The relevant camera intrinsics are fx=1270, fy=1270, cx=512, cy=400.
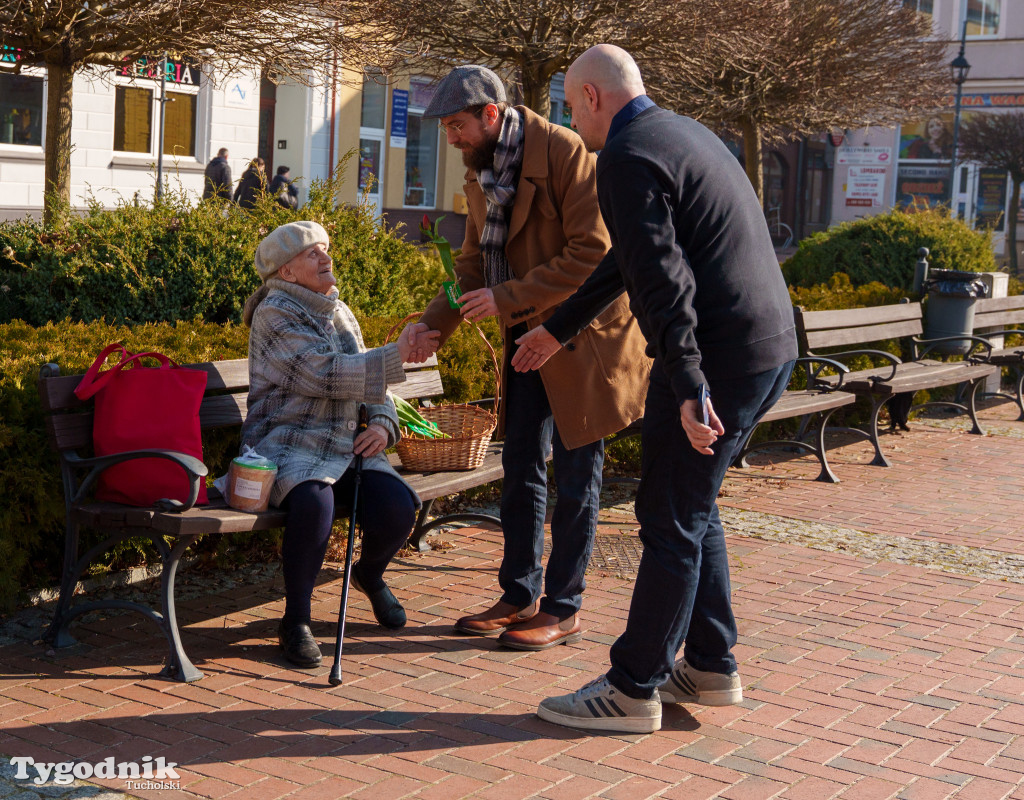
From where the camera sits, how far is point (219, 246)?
7031 millimetres

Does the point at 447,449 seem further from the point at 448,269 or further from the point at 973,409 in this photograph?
the point at 973,409

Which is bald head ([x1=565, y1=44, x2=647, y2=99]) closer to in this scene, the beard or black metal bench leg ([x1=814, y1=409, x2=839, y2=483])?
the beard

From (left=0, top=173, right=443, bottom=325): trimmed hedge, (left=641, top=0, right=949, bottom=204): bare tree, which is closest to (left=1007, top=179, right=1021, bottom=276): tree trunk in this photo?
(left=641, top=0, right=949, bottom=204): bare tree

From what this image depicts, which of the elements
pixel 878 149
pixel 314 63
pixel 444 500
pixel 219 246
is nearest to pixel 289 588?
pixel 444 500

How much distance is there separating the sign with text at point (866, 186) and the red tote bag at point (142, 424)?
37433 mm

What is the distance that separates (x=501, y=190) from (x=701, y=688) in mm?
1787

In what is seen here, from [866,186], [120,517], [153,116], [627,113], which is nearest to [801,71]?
[153,116]

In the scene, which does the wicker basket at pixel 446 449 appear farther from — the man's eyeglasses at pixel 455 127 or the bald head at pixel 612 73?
the bald head at pixel 612 73

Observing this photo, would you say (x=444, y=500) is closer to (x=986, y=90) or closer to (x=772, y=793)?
(x=772, y=793)

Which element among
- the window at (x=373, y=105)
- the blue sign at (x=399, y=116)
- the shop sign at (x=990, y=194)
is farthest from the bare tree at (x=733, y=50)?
the shop sign at (x=990, y=194)

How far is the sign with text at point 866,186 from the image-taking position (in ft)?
128

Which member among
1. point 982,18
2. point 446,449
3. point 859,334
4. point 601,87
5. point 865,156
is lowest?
point 446,449

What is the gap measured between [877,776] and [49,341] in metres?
3.51

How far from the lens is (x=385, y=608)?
15.2 feet
